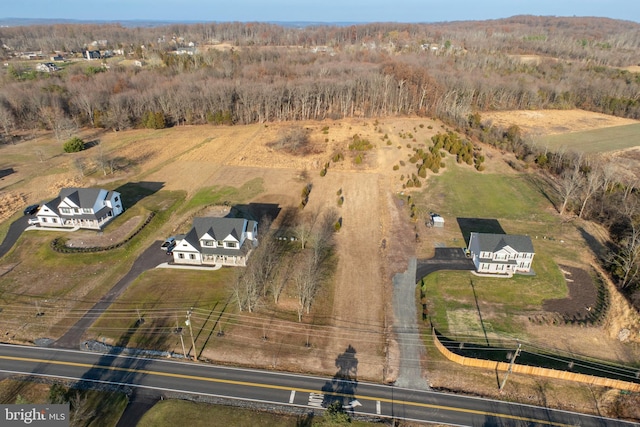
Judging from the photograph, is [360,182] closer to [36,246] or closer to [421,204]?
[421,204]

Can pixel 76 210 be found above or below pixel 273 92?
below

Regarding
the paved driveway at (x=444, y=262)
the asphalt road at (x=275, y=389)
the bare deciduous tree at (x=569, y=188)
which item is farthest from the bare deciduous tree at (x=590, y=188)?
the asphalt road at (x=275, y=389)

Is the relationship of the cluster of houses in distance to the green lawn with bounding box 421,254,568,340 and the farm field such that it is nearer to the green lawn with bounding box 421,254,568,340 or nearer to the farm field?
the green lawn with bounding box 421,254,568,340

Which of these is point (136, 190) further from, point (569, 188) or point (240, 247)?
point (569, 188)

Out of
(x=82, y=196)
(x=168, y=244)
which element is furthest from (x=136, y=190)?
(x=168, y=244)

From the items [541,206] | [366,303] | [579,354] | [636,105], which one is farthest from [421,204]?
[636,105]

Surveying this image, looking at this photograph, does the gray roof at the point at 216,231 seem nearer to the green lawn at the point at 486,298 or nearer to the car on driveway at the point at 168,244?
the car on driveway at the point at 168,244
